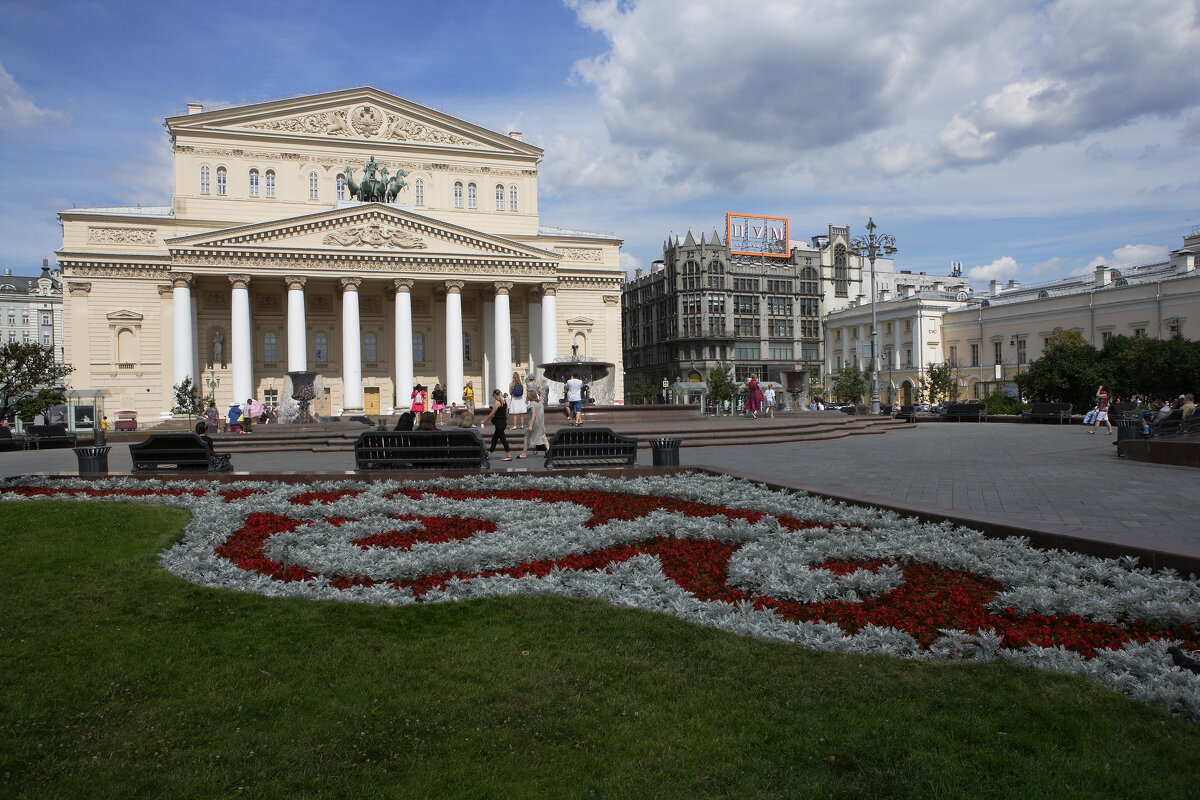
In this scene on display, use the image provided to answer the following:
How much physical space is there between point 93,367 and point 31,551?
4886 centimetres

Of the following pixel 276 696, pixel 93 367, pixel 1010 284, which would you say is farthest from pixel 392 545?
pixel 1010 284

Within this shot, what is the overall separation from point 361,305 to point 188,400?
12991mm

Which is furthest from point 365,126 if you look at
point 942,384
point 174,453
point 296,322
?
point 942,384

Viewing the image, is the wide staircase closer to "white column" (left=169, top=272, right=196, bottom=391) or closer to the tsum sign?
"white column" (left=169, top=272, right=196, bottom=391)

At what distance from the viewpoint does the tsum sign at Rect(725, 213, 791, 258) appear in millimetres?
97750

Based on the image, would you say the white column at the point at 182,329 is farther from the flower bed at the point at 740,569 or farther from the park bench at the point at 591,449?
the flower bed at the point at 740,569

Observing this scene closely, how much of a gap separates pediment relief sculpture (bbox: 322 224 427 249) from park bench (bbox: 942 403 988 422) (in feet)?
109

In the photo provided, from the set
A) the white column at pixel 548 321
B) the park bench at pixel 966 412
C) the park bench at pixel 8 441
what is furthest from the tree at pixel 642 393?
the park bench at pixel 8 441

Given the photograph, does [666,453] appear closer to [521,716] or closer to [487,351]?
[521,716]

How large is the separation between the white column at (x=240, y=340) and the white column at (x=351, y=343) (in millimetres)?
5397

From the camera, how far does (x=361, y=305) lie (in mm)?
53812

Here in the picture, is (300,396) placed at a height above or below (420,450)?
above

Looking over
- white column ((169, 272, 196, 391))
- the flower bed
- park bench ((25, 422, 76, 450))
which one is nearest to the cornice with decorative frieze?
white column ((169, 272, 196, 391))

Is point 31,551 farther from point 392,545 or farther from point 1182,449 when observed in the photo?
point 1182,449
